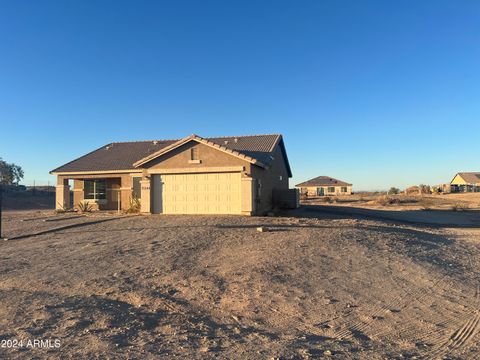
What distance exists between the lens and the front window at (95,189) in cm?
2858

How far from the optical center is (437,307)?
7715mm

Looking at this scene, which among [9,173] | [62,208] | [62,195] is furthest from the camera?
[9,173]

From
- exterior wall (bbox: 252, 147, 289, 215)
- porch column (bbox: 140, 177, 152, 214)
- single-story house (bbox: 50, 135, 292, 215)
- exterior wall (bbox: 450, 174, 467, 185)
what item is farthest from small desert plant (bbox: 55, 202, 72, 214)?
exterior wall (bbox: 450, 174, 467, 185)

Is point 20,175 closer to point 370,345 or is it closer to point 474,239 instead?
point 474,239

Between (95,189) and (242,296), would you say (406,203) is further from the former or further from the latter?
(242,296)

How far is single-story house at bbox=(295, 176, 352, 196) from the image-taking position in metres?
82.4

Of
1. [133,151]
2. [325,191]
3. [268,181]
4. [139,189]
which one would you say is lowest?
[139,189]

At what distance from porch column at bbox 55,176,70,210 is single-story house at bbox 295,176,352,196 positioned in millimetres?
58749

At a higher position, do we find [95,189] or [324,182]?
[324,182]

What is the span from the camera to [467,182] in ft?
310

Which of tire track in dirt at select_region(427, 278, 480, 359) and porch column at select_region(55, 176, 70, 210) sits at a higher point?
porch column at select_region(55, 176, 70, 210)

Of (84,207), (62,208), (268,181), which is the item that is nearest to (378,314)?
(268,181)

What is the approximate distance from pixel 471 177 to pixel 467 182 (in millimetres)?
1509

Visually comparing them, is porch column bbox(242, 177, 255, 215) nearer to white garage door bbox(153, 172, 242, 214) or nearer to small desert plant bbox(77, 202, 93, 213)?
white garage door bbox(153, 172, 242, 214)
